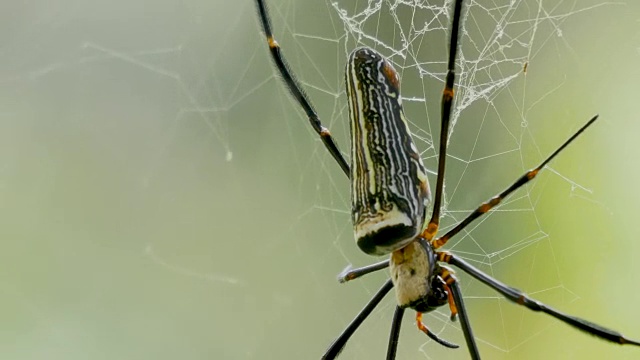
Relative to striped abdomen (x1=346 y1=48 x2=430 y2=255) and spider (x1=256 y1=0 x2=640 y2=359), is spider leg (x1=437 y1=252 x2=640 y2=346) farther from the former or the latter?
striped abdomen (x1=346 y1=48 x2=430 y2=255)

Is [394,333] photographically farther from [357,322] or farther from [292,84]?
[292,84]

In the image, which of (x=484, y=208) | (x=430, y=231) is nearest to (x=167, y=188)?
(x=430, y=231)

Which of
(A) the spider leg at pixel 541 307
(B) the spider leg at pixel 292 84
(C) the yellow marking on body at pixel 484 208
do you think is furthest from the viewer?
(B) the spider leg at pixel 292 84

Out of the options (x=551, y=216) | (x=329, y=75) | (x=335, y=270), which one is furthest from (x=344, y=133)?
(x=551, y=216)

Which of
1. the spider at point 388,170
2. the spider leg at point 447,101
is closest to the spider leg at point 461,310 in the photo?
the spider at point 388,170

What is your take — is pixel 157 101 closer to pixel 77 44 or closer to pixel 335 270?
pixel 77 44

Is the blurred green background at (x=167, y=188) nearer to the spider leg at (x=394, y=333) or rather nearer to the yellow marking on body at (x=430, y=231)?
the spider leg at (x=394, y=333)

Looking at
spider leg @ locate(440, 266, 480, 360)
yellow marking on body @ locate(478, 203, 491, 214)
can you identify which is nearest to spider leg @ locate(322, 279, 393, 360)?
spider leg @ locate(440, 266, 480, 360)
